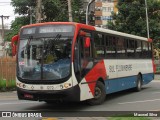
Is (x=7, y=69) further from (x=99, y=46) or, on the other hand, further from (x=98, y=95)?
(x=98, y=95)

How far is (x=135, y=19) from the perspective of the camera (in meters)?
50.5

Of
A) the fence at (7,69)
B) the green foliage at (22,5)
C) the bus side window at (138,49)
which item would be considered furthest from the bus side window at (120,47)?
the green foliage at (22,5)

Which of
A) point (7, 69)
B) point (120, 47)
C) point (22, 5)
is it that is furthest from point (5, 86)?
point (22, 5)

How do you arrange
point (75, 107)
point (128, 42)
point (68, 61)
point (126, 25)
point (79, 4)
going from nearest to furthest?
point (68, 61) → point (75, 107) → point (128, 42) → point (126, 25) → point (79, 4)

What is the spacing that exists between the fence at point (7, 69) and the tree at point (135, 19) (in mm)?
26897

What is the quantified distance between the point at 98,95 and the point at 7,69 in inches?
401

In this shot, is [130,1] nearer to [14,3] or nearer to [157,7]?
[157,7]

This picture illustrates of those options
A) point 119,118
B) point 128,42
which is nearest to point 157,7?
point 128,42

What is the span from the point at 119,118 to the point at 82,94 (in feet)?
10.6

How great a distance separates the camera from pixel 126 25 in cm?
4984

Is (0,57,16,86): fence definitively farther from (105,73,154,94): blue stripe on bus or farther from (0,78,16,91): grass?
(105,73,154,94): blue stripe on bus

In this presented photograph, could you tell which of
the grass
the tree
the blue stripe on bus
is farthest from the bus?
the tree

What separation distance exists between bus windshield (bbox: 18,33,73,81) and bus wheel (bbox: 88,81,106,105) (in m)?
2.39

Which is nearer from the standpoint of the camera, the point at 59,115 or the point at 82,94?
the point at 59,115
